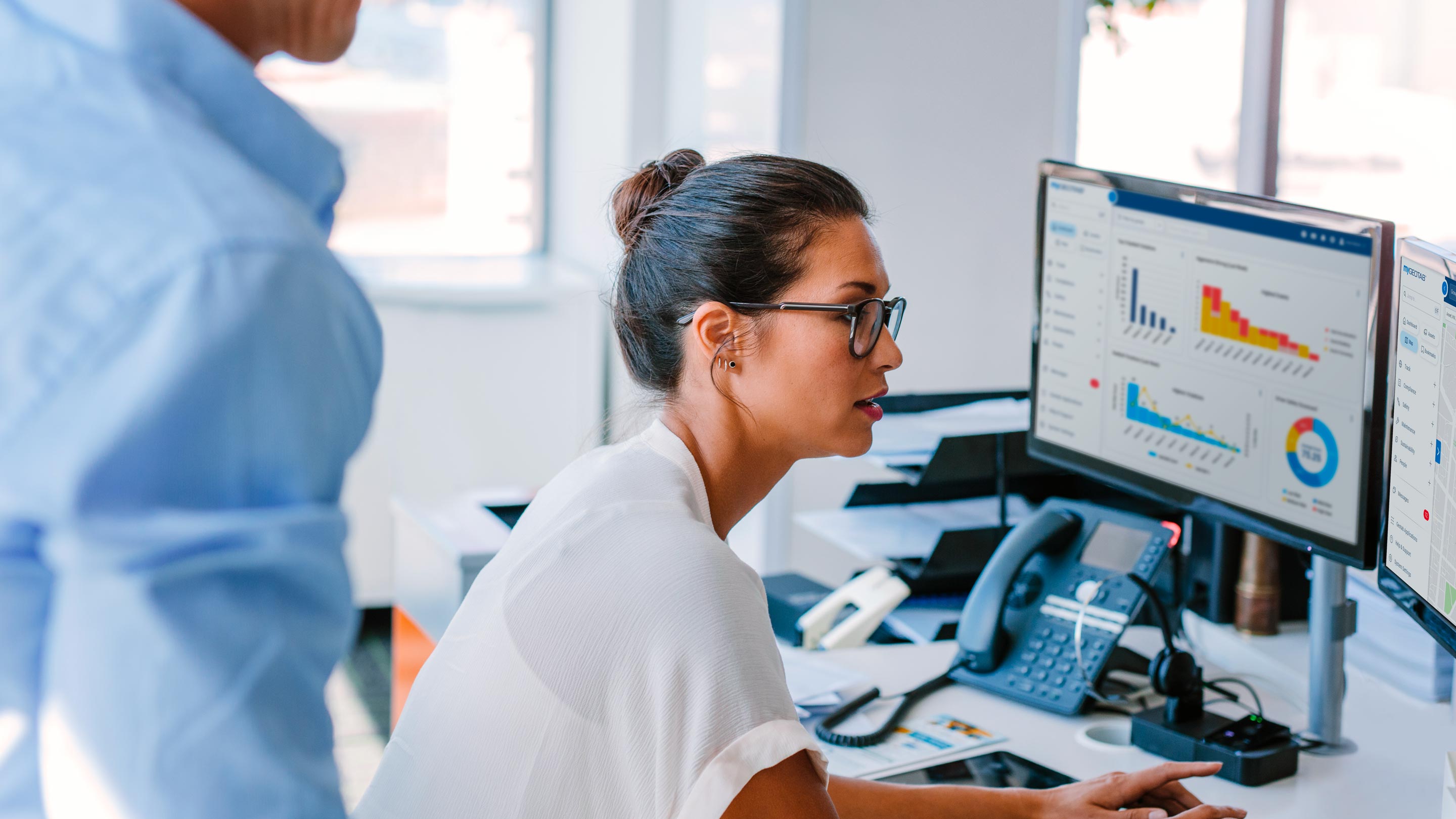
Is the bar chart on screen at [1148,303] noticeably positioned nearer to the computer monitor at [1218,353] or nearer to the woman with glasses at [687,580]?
the computer monitor at [1218,353]

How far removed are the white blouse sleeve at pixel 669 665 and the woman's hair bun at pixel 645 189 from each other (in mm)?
434

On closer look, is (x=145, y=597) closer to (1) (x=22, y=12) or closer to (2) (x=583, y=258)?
(1) (x=22, y=12)

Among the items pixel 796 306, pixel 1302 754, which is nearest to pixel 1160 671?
pixel 1302 754

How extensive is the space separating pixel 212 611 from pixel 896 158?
2631 mm

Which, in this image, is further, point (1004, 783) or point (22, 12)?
point (1004, 783)

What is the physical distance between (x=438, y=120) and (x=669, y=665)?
3.17 m

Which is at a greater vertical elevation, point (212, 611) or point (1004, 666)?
point (212, 611)

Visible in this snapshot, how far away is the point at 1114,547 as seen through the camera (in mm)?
1661

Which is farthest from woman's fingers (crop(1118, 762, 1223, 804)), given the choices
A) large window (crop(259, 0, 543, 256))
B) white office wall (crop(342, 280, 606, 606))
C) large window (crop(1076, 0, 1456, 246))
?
large window (crop(259, 0, 543, 256))

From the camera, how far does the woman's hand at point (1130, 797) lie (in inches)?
48.9

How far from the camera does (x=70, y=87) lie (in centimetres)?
54

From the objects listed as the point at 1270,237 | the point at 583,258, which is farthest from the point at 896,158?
the point at 1270,237

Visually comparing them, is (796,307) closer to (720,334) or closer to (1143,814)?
(720,334)

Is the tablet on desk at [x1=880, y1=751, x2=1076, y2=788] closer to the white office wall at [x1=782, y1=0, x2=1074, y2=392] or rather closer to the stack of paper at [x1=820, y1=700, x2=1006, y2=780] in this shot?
the stack of paper at [x1=820, y1=700, x2=1006, y2=780]
